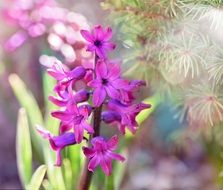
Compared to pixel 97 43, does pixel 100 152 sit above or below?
below

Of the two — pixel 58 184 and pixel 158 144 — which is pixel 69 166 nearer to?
pixel 58 184

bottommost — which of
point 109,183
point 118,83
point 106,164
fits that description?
point 109,183

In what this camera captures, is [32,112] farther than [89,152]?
Yes

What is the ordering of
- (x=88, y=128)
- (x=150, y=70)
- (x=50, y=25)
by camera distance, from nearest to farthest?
(x=88, y=128)
(x=150, y=70)
(x=50, y=25)

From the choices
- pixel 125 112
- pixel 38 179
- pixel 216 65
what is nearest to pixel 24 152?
pixel 38 179

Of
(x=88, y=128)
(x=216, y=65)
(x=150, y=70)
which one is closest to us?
(x=88, y=128)

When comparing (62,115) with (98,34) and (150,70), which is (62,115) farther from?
(150,70)
